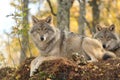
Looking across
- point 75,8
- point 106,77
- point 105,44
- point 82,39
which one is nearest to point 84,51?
point 82,39

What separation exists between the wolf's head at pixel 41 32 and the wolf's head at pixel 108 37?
2150mm

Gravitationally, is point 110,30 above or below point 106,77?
above

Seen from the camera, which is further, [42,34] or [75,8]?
[75,8]

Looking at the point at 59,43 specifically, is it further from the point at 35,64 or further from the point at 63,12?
the point at 63,12

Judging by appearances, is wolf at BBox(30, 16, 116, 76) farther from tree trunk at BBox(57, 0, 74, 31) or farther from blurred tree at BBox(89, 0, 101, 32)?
blurred tree at BBox(89, 0, 101, 32)

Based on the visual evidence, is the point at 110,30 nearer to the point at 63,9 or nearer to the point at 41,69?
the point at 41,69

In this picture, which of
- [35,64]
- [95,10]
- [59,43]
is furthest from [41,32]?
[95,10]

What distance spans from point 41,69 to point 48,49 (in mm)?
1328

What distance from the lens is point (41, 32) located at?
41.0 ft

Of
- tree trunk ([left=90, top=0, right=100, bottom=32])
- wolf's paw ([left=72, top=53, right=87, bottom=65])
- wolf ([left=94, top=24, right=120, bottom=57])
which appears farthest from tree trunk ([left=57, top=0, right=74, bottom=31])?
tree trunk ([left=90, top=0, right=100, bottom=32])

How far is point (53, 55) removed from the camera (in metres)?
12.6

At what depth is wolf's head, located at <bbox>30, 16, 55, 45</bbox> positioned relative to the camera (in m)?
12.5

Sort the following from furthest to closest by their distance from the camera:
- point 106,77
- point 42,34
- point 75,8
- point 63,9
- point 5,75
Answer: point 75,8
point 63,9
point 5,75
point 42,34
point 106,77

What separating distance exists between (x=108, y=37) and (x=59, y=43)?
205cm
